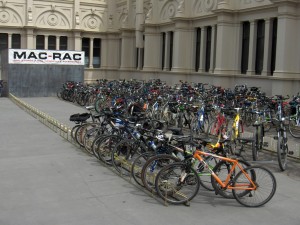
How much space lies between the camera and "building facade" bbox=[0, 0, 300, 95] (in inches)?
659

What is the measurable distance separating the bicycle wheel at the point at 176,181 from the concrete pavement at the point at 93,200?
0.53 feet

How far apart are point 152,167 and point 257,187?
5.04 ft

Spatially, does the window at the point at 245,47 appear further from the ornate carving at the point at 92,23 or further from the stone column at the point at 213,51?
the ornate carving at the point at 92,23

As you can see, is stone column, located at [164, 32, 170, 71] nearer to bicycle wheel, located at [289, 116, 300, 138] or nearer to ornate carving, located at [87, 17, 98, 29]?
ornate carving, located at [87, 17, 98, 29]

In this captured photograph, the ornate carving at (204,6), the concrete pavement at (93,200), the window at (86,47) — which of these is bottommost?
the concrete pavement at (93,200)

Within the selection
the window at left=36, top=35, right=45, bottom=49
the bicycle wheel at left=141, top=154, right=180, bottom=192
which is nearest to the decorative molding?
the window at left=36, top=35, right=45, bottom=49

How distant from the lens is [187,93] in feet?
51.8

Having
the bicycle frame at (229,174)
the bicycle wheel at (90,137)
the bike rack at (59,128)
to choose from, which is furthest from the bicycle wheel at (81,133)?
the bicycle frame at (229,174)

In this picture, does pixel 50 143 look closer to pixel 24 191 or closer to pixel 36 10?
pixel 24 191

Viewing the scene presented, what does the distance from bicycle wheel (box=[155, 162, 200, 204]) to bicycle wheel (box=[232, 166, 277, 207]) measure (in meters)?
0.58

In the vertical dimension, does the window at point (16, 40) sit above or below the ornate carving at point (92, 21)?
below

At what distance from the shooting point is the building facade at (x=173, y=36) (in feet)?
54.9

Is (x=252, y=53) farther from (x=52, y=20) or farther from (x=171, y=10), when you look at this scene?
(x=52, y=20)

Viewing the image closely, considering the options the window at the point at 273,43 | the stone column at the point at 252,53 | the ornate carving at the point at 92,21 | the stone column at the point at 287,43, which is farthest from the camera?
the ornate carving at the point at 92,21
